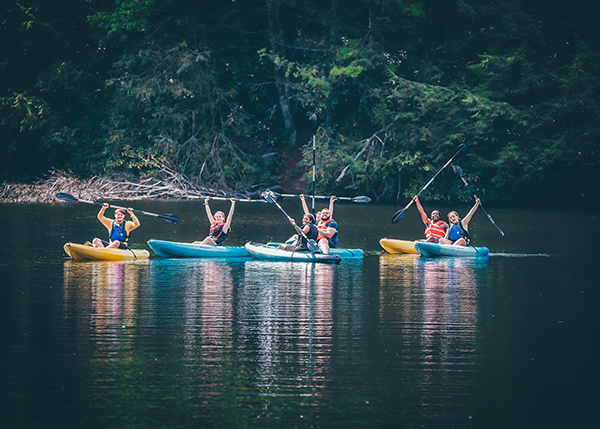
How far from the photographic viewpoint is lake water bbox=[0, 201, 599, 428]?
6.60 metres

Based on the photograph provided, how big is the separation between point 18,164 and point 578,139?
24.4 metres

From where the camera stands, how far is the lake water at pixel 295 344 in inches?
260

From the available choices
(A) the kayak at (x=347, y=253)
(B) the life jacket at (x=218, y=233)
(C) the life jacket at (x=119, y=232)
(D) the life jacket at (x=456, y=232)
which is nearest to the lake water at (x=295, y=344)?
(A) the kayak at (x=347, y=253)

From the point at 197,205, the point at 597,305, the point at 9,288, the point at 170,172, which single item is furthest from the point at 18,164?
the point at 597,305

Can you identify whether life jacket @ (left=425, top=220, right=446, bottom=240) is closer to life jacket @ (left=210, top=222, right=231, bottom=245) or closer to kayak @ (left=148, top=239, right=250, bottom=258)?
kayak @ (left=148, top=239, right=250, bottom=258)

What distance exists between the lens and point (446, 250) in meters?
17.7

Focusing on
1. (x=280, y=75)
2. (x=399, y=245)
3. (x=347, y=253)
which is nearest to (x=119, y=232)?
(x=347, y=253)

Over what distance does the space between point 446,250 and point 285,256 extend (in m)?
3.74

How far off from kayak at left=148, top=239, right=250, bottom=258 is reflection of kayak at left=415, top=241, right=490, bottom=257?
3715 mm

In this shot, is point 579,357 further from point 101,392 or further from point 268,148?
point 268,148

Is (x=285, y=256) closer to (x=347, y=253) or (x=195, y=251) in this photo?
(x=347, y=253)

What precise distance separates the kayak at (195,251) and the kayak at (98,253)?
1.41 ft

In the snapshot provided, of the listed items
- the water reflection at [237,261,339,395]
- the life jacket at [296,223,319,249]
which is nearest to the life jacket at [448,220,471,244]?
the life jacket at [296,223,319,249]

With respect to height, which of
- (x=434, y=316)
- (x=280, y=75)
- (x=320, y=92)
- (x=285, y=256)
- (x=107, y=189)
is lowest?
(x=434, y=316)
